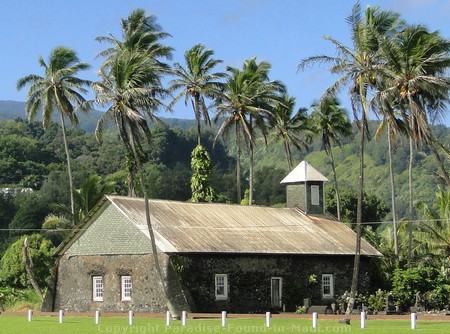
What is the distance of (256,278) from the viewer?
5000 cm

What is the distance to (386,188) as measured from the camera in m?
166

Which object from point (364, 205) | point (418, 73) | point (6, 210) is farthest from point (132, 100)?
point (6, 210)

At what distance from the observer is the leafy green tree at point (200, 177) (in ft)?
210

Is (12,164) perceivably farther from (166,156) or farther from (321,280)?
(321,280)

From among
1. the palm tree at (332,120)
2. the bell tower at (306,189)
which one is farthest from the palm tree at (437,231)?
the palm tree at (332,120)

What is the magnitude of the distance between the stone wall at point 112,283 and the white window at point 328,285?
10221 millimetres

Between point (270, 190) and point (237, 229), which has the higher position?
point (270, 190)

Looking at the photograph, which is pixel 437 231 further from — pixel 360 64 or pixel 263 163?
pixel 263 163

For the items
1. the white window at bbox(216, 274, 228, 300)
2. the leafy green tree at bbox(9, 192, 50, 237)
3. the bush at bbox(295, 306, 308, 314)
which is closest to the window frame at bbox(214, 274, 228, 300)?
the white window at bbox(216, 274, 228, 300)

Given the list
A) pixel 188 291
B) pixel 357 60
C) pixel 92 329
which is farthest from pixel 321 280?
pixel 92 329

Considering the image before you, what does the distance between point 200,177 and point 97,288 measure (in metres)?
16.0

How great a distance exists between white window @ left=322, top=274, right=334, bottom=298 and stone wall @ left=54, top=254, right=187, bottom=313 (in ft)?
33.5

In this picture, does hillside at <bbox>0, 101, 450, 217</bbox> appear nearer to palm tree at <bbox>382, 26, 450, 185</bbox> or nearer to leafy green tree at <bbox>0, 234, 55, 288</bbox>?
leafy green tree at <bbox>0, 234, 55, 288</bbox>

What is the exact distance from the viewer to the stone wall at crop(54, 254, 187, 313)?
4716 centimetres
